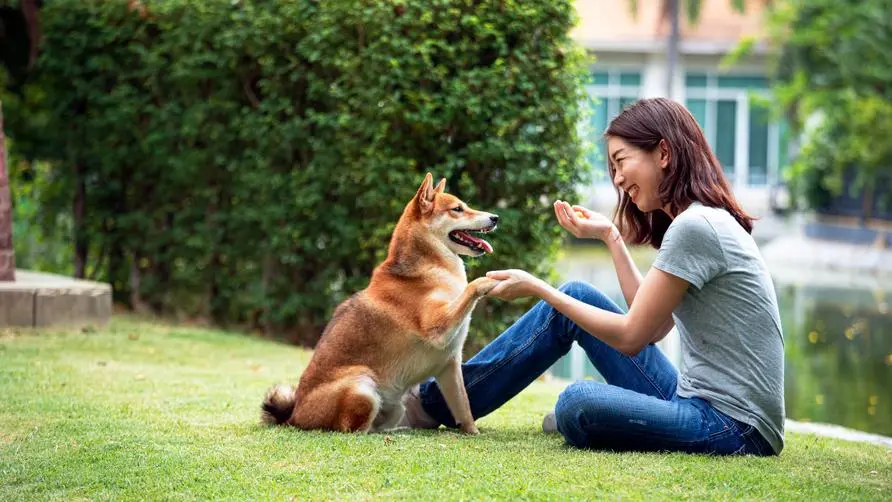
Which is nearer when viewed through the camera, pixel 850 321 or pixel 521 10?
pixel 521 10

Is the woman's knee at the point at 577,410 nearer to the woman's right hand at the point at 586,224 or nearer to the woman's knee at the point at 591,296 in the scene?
the woman's knee at the point at 591,296

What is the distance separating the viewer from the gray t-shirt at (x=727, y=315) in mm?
4359

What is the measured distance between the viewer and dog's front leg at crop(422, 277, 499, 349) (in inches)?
197

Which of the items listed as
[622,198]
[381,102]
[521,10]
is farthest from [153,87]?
[622,198]

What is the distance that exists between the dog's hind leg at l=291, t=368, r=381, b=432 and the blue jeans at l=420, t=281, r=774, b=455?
1.51 feet

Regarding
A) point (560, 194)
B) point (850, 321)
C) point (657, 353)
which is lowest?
point (850, 321)

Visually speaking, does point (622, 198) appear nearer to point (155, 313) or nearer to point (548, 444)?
point (548, 444)

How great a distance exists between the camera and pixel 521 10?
870 cm

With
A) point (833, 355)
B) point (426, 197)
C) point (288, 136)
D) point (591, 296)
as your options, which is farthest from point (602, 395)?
point (833, 355)

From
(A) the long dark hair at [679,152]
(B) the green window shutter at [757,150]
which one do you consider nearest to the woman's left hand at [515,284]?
(A) the long dark hair at [679,152]

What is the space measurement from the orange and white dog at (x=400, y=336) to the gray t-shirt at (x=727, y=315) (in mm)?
1026

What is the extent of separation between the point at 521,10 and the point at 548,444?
4534 mm

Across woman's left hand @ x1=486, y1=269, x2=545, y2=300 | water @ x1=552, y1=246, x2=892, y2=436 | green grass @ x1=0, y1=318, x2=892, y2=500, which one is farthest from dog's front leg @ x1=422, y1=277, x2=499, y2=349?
water @ x1=552, y1=246, x2=892, y2=436

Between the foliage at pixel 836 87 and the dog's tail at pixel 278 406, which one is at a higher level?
the foliage at pixel 836 87
